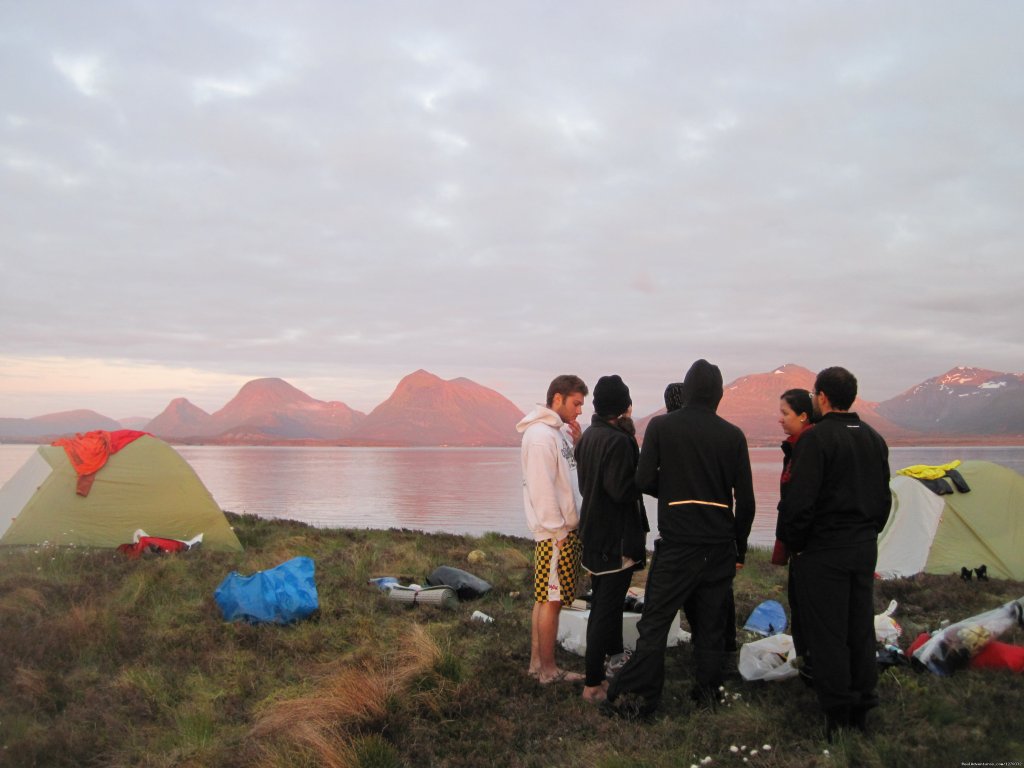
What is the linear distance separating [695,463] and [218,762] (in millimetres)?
3185

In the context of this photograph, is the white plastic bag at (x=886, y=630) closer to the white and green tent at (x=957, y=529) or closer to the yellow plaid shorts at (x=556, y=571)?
the yellow plaid shorts at (x=556, y=571)

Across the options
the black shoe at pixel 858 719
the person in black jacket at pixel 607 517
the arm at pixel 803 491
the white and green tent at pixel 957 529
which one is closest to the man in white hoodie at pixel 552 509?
the person in black jacket at pixel 607 517

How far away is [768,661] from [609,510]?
1.58 m

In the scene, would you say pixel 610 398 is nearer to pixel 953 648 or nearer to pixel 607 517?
pixel 607 517

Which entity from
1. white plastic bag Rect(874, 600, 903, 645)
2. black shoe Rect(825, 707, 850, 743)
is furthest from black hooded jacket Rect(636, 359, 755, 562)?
white plastic bag Rect(874, 600, 903, 645)

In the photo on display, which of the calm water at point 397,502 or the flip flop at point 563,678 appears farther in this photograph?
the calm water at point 397,502

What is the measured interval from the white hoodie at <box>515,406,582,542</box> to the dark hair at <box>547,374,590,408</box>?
0.16 metres

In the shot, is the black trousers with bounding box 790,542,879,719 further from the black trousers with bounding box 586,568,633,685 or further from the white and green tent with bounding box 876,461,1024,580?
the white and green tent with bounding box 876,461,1024,580

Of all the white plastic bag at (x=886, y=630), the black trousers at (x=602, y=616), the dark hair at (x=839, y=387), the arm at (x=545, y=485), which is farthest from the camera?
the white plastic bag at (x=886, y=630)

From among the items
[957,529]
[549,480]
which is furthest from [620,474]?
[957,529]

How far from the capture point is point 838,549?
4344 millimetres

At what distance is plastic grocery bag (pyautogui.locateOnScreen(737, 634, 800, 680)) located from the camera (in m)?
5.17

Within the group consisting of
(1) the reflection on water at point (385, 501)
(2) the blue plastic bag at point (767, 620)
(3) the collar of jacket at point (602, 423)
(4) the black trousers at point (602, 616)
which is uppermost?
(3) the collar of jacket at point (602, 423)

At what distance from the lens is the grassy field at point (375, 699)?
4.20 m
